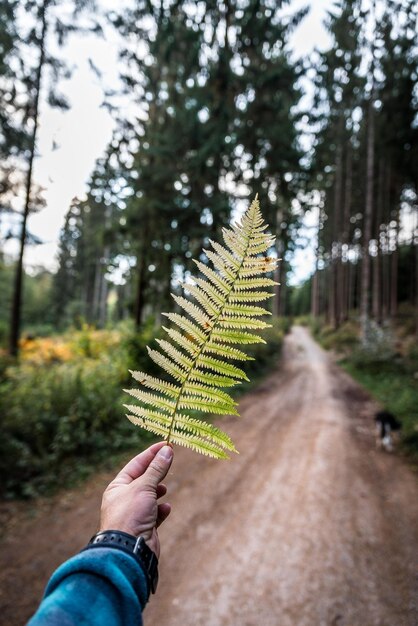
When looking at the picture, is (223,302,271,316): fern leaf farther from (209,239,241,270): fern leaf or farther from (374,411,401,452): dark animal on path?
(374,411,401,452): dark animal on path

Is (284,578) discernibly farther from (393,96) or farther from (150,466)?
(393,96)

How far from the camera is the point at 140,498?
1207 mm

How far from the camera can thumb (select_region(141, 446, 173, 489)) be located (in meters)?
1.26

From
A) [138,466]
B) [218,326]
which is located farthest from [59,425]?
[218,326]

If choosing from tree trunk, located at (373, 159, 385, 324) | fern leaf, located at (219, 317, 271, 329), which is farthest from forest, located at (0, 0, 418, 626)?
tree trunk, located at (373, 159, 385, 324)

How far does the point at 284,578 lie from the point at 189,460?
12.2 feet

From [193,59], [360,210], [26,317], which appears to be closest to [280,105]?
[193,59]

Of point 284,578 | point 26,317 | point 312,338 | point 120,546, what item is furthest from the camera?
point 26,317

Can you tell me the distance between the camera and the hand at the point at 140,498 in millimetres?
1163

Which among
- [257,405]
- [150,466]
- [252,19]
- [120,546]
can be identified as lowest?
[257,405]

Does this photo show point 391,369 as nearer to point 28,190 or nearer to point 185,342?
point 185,342

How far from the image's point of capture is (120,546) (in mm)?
1045

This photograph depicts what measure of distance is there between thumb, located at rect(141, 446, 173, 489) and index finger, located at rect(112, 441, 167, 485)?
0.13 ft

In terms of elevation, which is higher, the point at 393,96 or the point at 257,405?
the point at 393,96
